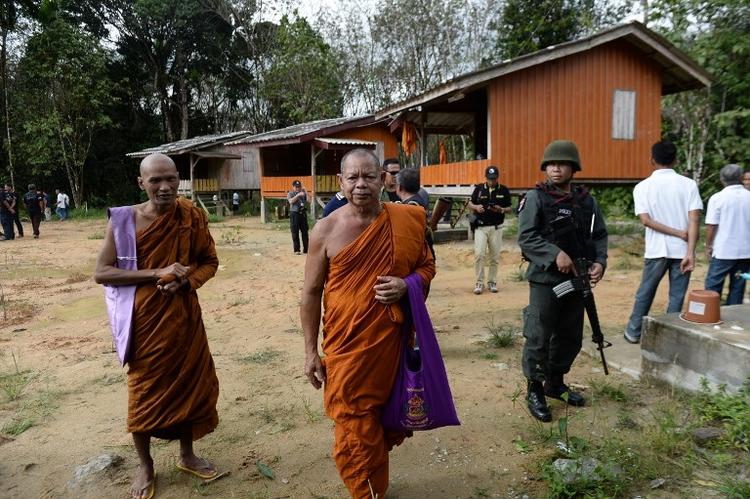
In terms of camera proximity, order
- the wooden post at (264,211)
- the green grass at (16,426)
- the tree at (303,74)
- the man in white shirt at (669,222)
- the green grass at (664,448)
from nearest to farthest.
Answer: the green grass at (664,448)
the green grass at (16,426)
the man in white shirt at (669,222)
the wooden post at (264,211)
the tree at (303,74)

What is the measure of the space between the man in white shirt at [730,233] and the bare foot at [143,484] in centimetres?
518

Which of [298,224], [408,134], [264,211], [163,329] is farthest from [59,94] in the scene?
[163,329]

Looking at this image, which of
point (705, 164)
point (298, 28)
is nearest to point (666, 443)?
point (705, 164)

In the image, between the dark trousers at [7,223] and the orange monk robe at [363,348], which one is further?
the dark trousers at [7,223]

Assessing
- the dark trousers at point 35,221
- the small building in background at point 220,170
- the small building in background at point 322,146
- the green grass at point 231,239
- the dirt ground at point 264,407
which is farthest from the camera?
the small building in background at point 220,170

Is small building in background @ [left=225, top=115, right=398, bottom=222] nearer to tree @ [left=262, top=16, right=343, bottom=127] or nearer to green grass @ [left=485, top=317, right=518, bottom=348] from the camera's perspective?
tree @ [left=262, top=16, right=343, bottom=127]

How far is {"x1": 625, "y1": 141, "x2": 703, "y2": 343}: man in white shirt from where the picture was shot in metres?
4.34

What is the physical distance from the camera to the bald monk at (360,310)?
229 cm

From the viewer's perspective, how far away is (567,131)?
1223cm

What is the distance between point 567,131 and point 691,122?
6528mm

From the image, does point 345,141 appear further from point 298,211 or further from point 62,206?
point 62,206

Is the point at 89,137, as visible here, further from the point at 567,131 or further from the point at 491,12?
the point at 567,131

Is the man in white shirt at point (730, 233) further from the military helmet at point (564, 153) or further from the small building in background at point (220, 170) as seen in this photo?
the small building in background at point (220, 170)

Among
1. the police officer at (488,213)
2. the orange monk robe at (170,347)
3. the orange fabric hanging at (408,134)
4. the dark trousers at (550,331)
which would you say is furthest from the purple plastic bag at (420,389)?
the orange fabric hanging at (408,134)
